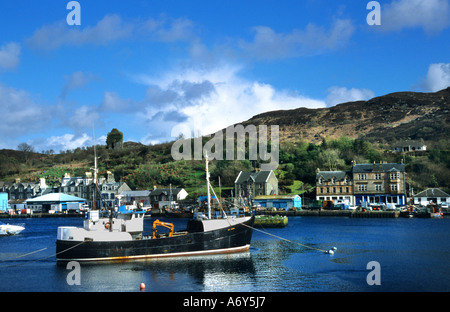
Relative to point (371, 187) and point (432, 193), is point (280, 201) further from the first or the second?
point (432, 193)

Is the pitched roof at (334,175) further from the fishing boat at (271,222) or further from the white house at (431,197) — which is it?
the fishing boat at (271,222)

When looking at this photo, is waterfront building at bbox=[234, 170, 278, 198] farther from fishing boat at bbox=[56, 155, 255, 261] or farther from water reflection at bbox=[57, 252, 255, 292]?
water reflection at bbox=[57, 252, 255, 292]

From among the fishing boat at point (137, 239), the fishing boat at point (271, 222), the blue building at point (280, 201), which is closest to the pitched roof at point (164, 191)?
the blue building at point (280, 201)

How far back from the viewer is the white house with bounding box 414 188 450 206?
86250 millimetres

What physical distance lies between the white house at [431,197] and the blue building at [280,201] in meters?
25.1

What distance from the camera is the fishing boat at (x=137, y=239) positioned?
1406 inches

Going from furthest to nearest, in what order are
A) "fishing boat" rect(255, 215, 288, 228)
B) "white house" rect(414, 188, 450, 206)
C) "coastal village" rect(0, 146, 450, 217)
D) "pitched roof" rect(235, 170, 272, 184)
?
1. "pitched roof" rect(235, 170, 272, 184)
2. "coastal village" rect(0, 146, 450, 217)
3. "white house" rect(414, 188, 450, 206)
4. "fishing boat" rect(255, 215, 288, 228)

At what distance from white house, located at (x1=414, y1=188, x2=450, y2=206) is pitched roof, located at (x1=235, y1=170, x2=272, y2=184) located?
34880mm

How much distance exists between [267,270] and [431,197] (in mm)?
68157

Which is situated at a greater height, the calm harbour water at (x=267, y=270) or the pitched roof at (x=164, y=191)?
the pitched roof at (x=164, y=191)

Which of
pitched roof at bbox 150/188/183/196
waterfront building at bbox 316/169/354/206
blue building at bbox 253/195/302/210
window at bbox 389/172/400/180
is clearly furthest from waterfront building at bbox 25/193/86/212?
window at bbox 389/172/400/180
